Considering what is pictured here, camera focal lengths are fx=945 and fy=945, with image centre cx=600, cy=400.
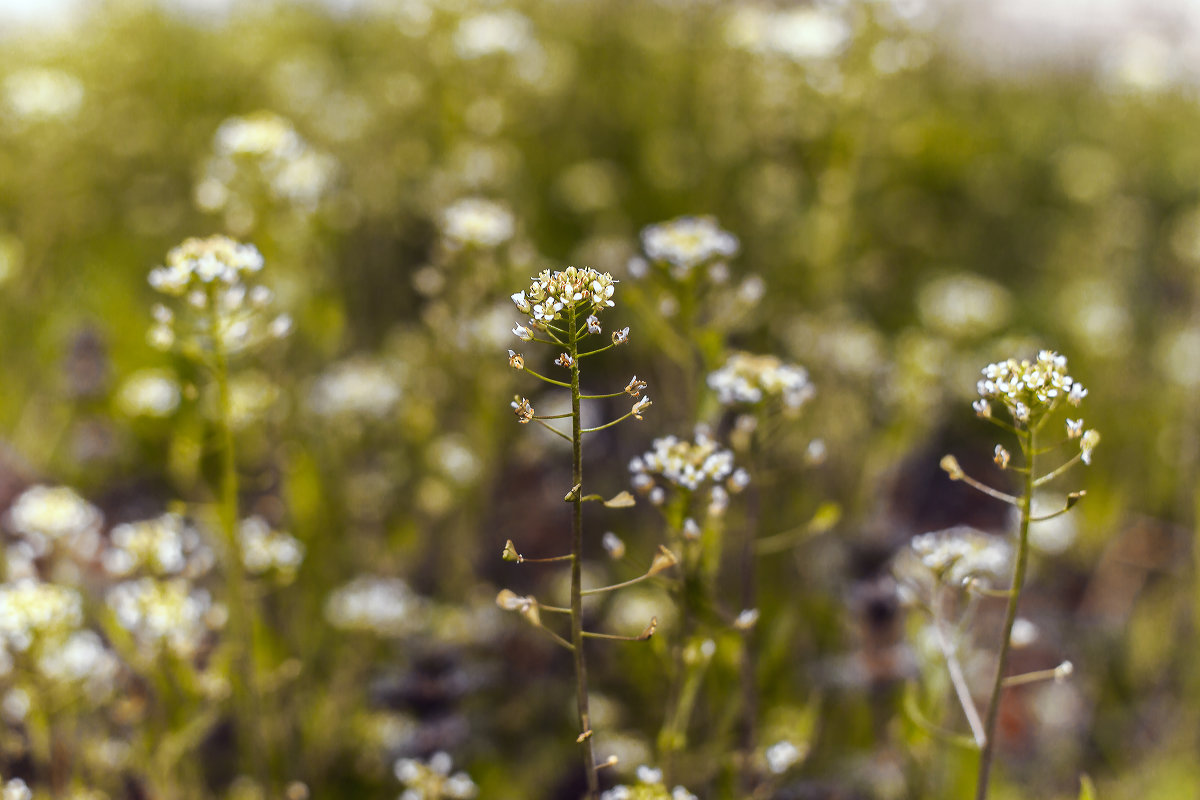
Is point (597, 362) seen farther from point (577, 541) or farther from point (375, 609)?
point (577, 541)

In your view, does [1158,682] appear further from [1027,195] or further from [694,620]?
[1027,195]

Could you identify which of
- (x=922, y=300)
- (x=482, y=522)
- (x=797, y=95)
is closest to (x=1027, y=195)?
(x=922, y=300)

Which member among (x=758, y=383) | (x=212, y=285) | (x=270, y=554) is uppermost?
(x=212, y=285)

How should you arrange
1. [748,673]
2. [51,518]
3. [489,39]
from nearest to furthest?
1. [748,673]
2. [51,518]
3. [489,39]

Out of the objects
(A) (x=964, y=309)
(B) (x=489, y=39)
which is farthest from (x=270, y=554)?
(A) (x=964, y=309)

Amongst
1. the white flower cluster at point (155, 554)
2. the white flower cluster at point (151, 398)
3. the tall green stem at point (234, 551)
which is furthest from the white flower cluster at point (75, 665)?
the white flower cluster at point (151, 398)

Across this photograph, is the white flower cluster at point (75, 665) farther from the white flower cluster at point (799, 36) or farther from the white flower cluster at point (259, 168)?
the white flower cluster at point (799, 36)

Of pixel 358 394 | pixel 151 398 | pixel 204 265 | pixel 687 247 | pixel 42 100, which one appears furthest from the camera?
pixel 42 100
